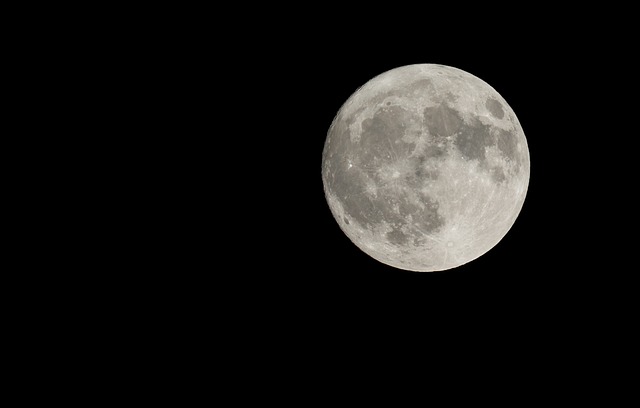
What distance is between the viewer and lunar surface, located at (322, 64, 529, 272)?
4.90 m

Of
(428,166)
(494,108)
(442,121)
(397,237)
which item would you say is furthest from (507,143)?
(397,237)

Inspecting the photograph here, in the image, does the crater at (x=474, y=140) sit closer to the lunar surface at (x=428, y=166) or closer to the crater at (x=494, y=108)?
the lunar surface at (x=428, y=166)

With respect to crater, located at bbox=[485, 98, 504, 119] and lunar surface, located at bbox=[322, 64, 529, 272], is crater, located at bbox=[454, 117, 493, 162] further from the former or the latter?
crater, located at bbox=[485, 98, 504, 119]

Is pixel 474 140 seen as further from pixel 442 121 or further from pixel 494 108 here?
pixel 494 108

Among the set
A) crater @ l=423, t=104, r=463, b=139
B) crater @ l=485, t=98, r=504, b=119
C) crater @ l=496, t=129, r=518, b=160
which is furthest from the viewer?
crater @ l=485, t=98, r=504, b=119

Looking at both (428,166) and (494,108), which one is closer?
(428,166)

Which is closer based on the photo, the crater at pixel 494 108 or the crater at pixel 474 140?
the crater at pixel 474 140

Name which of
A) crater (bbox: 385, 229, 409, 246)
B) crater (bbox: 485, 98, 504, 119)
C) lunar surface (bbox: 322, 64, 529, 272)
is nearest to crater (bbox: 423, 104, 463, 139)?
lunar surface (bbox: 322, 64, 529, 272)

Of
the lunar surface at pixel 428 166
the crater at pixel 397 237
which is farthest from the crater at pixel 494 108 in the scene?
the crater at pixel 397 237

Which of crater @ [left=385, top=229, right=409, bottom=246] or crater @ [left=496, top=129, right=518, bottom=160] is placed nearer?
crater @ [left=496, top=129, right=518, bottom=160]

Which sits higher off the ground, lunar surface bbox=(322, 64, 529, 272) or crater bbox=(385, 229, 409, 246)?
lunar surface bbox=(322, 64, 529, 272)

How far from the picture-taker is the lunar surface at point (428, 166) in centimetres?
490

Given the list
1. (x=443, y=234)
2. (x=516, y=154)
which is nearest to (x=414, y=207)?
(x=443, y=234)

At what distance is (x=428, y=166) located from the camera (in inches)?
191
